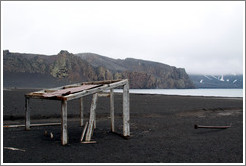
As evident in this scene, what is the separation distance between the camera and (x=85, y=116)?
60.4 ft

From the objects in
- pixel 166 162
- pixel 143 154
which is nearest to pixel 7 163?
pixel 143 154

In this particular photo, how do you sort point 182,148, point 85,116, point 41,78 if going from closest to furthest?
1. point 182,148
2. point 85,116
3. point 41,78

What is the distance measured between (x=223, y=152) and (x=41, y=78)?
101 meters

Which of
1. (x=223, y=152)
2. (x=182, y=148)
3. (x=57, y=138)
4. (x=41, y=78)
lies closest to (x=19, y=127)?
(x=57, y=138)

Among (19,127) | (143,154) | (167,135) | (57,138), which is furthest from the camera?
(19,127)

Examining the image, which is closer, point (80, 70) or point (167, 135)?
point (167, 135)

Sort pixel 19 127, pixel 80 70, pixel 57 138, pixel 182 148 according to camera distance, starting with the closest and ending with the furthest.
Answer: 1. pixel 182 148
2. pixel 57 138
3. pixel 19 127
4. pixel 80 70

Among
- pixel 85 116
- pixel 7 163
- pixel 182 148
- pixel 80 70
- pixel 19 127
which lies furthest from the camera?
pixel 80 70

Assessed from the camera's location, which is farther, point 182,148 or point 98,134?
point 98,134

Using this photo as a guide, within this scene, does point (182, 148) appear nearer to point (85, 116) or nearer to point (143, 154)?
point (143, 154)

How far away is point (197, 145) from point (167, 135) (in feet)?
7.39

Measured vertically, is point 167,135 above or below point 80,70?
below

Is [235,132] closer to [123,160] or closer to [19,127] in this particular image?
[123,160]

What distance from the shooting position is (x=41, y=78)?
10062cm
